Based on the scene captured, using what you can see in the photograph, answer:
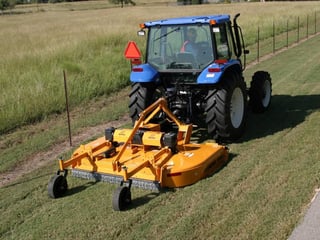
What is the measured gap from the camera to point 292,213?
4.73m

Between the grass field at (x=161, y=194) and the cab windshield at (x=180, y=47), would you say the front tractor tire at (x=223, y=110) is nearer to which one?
the grass field at (x=161, y=194)

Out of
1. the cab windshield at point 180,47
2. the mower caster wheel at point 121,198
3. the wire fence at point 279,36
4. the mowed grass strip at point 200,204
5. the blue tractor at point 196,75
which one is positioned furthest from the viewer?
the wire fence at point 279,36

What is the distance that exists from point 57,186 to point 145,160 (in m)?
1.15

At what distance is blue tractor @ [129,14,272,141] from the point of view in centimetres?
694

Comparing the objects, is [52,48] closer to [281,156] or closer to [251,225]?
[281,156]

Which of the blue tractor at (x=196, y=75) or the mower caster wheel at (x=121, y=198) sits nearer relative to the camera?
the mower caster wheel at (x=121, y=198)

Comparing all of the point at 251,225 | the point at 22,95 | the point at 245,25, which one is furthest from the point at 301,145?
the point at 245,25

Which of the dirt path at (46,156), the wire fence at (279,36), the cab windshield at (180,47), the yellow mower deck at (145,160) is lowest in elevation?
the dirt path at (46,156)

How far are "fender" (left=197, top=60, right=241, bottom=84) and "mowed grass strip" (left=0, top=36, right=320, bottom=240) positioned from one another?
1.12m

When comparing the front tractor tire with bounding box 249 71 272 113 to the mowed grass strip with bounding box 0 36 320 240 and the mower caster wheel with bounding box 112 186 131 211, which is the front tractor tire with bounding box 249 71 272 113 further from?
the mower caster wheel with bounding box 112 186 131 211

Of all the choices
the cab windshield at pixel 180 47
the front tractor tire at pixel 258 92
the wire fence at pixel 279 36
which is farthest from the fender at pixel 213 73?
the wire fence at pixel 279 36

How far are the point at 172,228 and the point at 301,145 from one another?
309cm

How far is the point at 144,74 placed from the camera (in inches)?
291

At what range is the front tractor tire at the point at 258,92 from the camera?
8767mm
